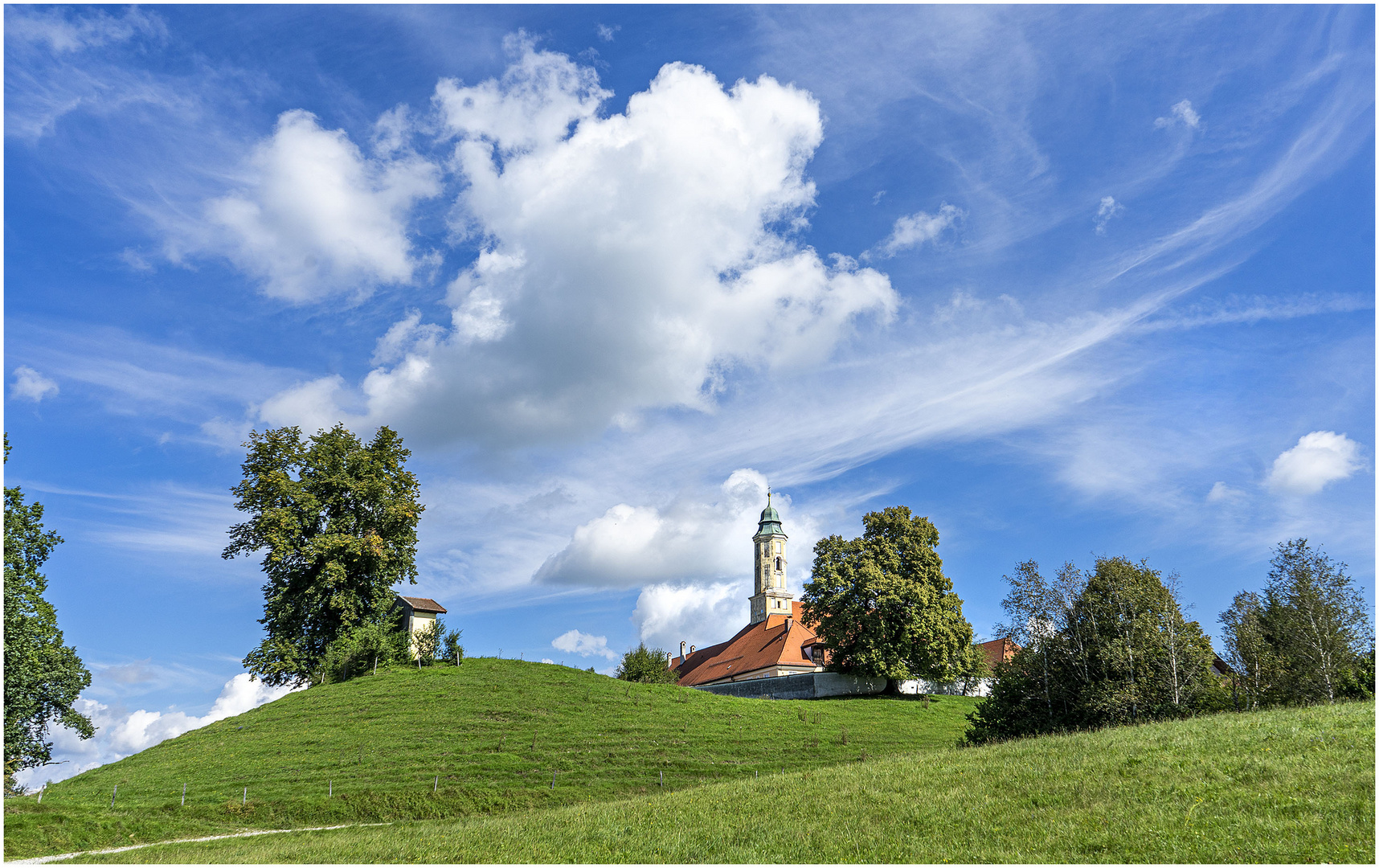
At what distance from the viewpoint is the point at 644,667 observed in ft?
177

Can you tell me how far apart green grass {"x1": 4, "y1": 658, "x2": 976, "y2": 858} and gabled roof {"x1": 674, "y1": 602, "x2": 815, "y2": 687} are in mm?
21251

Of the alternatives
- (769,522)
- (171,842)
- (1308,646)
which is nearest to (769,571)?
(769,522)

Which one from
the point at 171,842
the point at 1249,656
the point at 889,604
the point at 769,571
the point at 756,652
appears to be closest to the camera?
the point at 171,842

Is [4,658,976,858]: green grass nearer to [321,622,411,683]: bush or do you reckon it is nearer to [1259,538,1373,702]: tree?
[321,622,411,683]: bush

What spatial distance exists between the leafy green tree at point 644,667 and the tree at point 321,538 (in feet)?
52.2

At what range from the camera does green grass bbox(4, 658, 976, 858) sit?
26.1 m

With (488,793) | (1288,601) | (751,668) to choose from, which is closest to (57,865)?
(488,793)

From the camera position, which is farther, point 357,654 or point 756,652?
point 756,652

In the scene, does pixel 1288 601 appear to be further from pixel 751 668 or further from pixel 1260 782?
pixel 751 668

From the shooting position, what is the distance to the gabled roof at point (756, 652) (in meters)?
71.8

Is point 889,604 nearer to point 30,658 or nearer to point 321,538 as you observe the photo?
point 321,538

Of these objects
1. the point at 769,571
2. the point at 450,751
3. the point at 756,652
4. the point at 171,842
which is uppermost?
the point at 769,571

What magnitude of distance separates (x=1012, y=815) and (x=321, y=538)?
4495 centimetres

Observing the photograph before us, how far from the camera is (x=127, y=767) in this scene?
34125 mm
